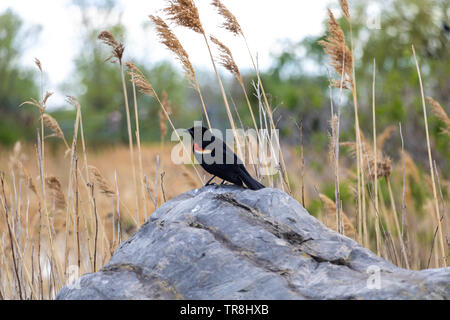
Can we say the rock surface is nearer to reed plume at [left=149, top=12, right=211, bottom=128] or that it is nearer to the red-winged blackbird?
the red-winged blackbird

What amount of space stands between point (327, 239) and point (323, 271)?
0.26 meters

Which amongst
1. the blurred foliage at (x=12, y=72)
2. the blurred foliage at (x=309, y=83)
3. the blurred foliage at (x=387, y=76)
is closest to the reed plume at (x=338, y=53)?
the blurred foliage at (x=309, y=83)

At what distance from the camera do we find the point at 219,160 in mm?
3025

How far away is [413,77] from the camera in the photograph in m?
7.82

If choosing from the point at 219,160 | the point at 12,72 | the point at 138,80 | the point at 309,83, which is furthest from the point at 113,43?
the point at 12,72

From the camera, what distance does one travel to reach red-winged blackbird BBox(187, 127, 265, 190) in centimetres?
291

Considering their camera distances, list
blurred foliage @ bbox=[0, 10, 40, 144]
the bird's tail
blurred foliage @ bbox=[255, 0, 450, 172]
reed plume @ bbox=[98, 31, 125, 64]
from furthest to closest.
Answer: blurred foliage @ bbox=[0, 10, 40, 144], blurred foliage @ bbox=[255, 0, 450, 172], reed plume @ bbox=[98, 31, 125, 64], the bird's tail

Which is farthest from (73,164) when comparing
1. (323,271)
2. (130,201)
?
(130,201)

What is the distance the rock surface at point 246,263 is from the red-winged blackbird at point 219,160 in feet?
0.79

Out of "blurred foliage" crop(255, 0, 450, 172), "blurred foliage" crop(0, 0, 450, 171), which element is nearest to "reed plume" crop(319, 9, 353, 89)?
"blurred foliage" crop(0, 0, 450, 171)

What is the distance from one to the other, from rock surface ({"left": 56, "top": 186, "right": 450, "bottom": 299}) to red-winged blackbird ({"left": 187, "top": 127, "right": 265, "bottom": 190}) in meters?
0.24

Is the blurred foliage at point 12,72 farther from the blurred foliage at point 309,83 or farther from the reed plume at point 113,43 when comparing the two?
the reed plume at point 113,43

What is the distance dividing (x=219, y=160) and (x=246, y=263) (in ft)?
2.94
